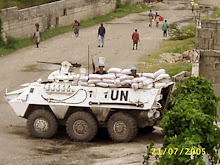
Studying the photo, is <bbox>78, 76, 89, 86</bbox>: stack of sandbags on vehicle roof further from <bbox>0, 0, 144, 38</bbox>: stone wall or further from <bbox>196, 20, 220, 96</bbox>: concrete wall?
<bbox>0, 0, 144, 38</bbox>: stone wall

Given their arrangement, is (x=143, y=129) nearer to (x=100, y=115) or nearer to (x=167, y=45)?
(x=100, y=115)

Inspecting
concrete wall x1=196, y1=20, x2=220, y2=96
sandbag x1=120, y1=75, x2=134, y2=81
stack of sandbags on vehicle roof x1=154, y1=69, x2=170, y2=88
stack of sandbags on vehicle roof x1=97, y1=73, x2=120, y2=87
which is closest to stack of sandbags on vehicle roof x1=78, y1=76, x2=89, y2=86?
stack of sandbags on vehicle roof x1=97, y1=73, x2=120, y2=87

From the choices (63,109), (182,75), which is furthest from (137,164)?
(182,75)

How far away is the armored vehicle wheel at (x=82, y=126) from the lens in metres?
15.7

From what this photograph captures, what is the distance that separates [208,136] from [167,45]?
20.5 metres

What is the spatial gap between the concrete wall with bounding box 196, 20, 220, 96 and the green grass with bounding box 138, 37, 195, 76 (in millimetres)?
1091

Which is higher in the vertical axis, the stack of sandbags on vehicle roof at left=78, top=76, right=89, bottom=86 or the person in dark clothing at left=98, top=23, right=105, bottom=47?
the person in dark clothing at left=98, top=23, right=105, bottom=47

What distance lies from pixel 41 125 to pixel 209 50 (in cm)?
814

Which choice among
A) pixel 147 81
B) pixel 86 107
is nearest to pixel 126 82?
pixel 147 81

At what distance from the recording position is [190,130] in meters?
10.4

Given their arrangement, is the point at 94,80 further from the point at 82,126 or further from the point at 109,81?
the point at 82,126

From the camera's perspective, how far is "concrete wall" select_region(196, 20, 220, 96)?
2188 cm

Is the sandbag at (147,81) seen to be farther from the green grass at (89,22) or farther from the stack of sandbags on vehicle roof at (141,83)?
the green grass at (89,22)

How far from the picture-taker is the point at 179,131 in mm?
10758
